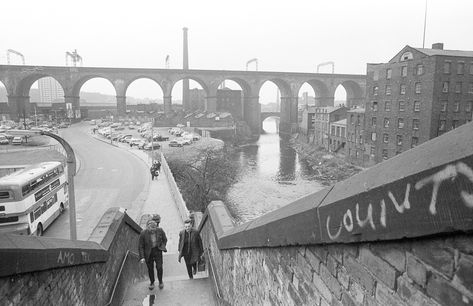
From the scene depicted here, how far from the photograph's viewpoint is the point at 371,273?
73.9 inches

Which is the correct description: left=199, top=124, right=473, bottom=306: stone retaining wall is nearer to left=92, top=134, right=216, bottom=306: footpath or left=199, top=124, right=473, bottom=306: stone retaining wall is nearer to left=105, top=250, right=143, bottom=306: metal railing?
left=92, top=134, right=216, bottom=306: footpath

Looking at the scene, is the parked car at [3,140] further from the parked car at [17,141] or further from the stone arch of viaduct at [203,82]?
the stone arch of viaduct at [203,82]

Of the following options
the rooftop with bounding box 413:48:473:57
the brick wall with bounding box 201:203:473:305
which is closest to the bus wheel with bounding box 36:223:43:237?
the brick wall with bounding box 201:203:473:305

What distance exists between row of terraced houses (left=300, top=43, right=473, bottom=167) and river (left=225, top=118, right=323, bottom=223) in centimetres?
759

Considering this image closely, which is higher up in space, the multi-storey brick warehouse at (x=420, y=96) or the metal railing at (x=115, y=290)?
the multi-storey brick warehouse at (x=420, y=96)

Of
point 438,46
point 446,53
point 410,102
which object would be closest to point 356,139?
point 410,102

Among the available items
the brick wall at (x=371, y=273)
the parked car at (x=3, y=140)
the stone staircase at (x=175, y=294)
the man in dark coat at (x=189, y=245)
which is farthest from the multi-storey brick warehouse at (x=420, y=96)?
the parked car at (x=3, y=140)

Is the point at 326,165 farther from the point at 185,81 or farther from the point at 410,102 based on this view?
the point at 185,81

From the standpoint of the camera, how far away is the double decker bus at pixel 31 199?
12031mm

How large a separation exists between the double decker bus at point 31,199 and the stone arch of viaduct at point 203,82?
185ft

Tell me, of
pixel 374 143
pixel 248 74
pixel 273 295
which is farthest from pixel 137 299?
pixel 248 74

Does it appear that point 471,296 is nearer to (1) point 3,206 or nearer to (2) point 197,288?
(2) point 197,288

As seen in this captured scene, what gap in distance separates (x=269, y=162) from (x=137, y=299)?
43.1 metres

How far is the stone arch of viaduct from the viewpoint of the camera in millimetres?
64312
